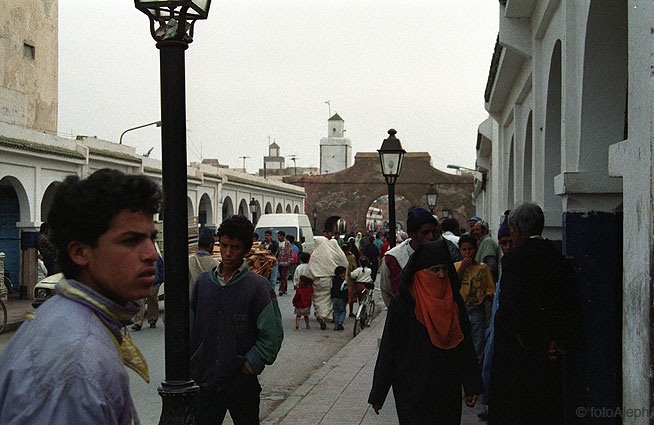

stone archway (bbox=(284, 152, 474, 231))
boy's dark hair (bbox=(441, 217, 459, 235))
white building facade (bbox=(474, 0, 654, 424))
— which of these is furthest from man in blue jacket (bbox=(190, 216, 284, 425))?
stone archway (bbox=(284, 152, 474, 231))

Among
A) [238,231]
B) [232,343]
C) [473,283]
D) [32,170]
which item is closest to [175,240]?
[238,231]

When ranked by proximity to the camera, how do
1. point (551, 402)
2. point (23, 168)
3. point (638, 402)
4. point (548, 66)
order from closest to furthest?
point (638, 402) < point (551, 402) < point (548, 66) < point (23, 168)

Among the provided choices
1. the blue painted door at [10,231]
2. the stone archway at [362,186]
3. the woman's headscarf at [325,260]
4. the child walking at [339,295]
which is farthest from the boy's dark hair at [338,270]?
the stone archway at [362,186]

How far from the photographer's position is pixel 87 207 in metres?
1.88

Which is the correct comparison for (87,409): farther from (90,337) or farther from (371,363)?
(371,363)

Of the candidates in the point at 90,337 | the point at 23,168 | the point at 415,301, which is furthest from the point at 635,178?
the point at 23,168

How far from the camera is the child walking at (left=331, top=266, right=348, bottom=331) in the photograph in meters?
14.3

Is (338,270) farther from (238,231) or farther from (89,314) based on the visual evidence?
(89,314)

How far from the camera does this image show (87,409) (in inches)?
65.2

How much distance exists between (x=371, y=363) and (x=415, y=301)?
5.33 m

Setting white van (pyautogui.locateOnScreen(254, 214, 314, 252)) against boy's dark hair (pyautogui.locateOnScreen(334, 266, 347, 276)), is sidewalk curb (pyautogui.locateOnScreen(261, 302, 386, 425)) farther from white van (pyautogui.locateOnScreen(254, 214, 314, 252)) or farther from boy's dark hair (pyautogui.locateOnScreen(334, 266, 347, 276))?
white van (pyautogui.locateOnScreen(254, 214, 314, 252))

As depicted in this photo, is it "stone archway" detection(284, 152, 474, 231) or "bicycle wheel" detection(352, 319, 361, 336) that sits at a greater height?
"stone archway" detection(284, 152, 474, 231)

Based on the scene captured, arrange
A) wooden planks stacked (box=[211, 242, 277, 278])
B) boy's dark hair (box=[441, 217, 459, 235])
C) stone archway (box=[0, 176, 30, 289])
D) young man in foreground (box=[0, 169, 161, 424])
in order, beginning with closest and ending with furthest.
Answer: young man in foreground (box=[0, 169, 161, 424]), boy's dark hair (box=[441, 217, 459, 235]), wooden planks stacked (box=[211, 242, 277, 278]), stone archway (box=[0, 176, 30, 289])

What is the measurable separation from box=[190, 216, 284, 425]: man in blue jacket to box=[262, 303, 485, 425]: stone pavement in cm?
235
